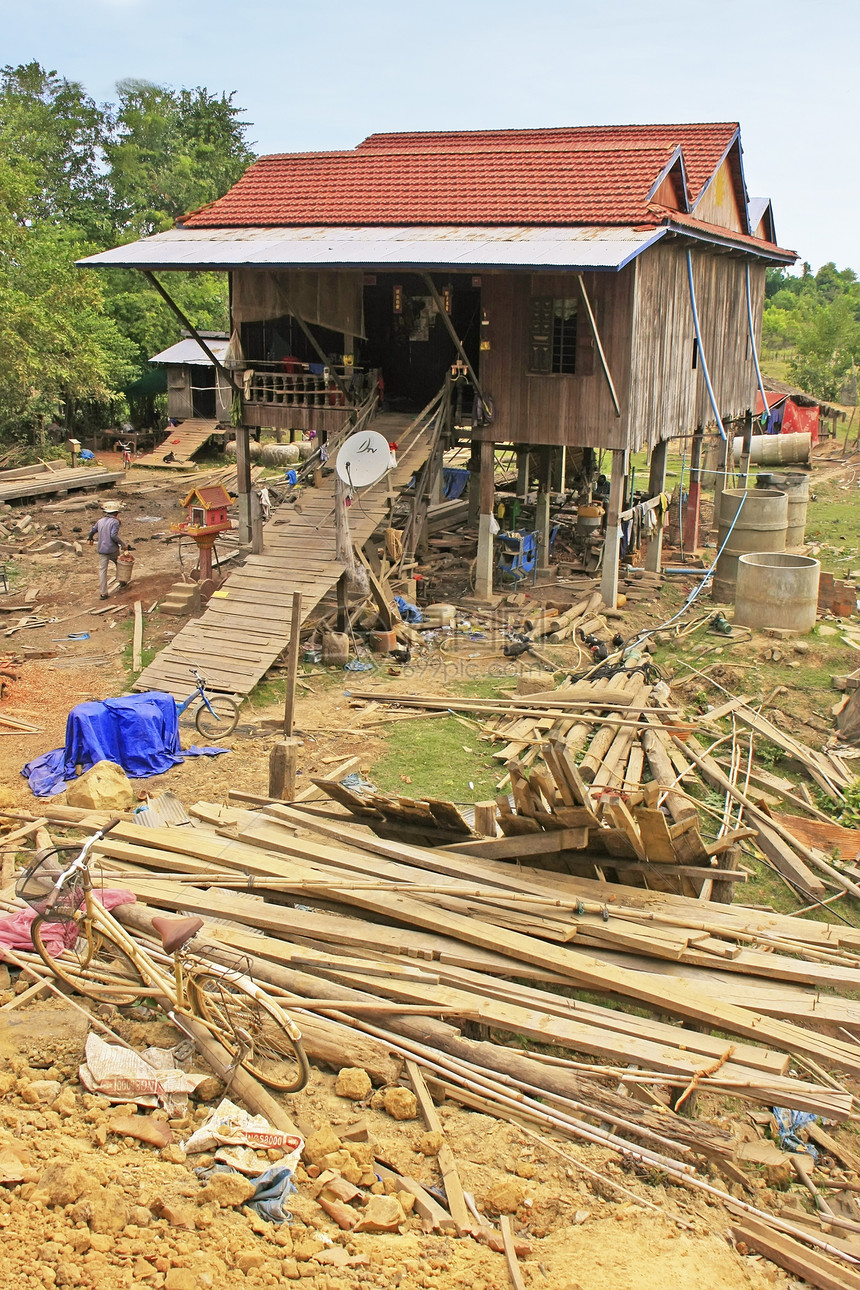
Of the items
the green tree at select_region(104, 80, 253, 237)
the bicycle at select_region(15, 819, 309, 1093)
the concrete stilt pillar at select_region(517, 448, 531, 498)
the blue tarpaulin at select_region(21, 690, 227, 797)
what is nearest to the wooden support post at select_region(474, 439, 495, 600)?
the concrete stilt pillar at select_region(517, 448, 531, 498)

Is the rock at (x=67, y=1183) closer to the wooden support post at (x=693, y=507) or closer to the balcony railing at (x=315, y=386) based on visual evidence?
the balcony railing at (x=315, y=386)

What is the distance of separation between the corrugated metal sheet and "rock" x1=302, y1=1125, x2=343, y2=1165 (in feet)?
43.0

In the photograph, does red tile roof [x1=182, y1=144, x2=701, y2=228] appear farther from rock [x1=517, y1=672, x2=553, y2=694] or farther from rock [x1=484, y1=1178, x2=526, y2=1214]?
rock [x1=484, y1=1178, x2=526, y2=1214]

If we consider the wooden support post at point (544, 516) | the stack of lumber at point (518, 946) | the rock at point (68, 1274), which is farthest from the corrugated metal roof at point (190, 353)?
the rock at point (68, 1274)

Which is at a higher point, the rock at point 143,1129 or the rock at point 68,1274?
the rock at point 68,1274

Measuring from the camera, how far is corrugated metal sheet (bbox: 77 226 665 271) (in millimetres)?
16719

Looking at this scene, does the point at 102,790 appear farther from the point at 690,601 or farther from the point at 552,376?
the point at 690,601

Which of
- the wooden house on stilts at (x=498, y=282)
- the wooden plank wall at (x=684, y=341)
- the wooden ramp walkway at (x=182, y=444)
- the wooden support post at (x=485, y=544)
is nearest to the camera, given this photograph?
the wooden house on stilts at (x=498, y=282)

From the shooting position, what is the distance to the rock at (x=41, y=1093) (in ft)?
21.6

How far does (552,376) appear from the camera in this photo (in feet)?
65.7

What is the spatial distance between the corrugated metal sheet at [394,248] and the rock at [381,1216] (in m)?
13.5

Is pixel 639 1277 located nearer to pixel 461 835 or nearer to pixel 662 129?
pixel 461 835

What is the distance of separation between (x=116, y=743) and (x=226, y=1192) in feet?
28.6

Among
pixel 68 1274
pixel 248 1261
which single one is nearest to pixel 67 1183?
pixel 68 1274
